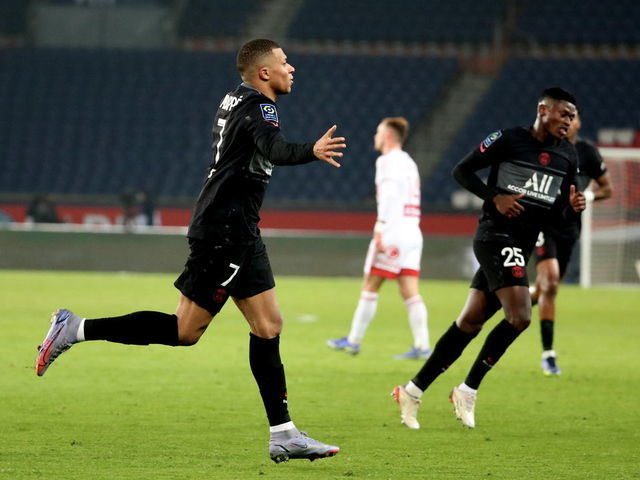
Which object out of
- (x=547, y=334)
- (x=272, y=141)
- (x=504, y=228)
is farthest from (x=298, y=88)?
(x=272, y=141)

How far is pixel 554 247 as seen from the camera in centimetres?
955

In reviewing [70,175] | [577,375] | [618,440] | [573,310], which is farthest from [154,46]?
[618,440]

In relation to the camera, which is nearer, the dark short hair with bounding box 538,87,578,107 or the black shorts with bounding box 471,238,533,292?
the black shorts with bounding box 471,238,533,292

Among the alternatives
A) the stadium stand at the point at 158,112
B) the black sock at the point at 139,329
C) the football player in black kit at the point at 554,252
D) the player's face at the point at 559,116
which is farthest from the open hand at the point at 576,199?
the stadium stand at the point at 158,112

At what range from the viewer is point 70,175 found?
2705cm

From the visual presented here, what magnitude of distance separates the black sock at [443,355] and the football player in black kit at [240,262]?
142cm

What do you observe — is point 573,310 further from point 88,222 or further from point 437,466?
point 88,222

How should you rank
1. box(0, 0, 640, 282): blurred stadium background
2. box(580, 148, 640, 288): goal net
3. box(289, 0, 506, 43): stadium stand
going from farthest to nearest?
box(289, 0, 506, 43): stadium stand < box(0, 0, 640, 282): blurred stadium background < box(580, 148, 640, 288): goal net

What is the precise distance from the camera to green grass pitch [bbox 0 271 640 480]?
5.42 m

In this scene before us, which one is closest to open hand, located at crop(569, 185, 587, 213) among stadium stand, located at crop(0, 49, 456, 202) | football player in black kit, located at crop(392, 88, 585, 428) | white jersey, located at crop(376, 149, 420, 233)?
football player in black kit, located at crop(392, 88, 585, 428)

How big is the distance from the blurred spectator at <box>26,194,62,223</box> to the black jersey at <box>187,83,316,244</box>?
60.5ft

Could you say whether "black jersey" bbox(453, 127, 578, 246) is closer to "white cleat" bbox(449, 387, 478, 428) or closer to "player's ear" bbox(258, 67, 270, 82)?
"white cleat" bbox(449, 387, 478, 428)

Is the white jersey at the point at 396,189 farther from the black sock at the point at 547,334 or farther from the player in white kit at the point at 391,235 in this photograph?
the black sock at the point at 547,334

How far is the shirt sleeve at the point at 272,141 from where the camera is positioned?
16.0 ft
